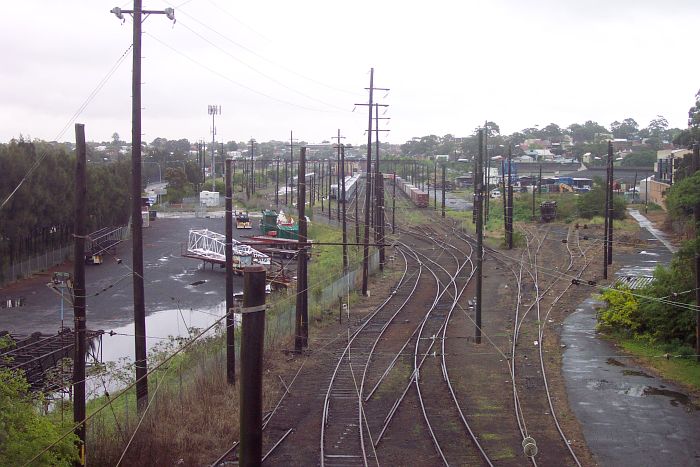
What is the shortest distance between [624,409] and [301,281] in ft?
25.8

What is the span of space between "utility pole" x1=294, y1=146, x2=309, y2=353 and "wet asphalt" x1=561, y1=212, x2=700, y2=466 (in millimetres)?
6676

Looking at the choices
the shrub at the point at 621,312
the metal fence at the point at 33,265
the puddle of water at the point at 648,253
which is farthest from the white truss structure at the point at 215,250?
the puddle of water at the point at 648,253

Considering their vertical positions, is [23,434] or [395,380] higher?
[23,434]

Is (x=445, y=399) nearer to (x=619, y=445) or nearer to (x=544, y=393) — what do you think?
(x=544, y=393)

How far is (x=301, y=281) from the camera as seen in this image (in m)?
18.3

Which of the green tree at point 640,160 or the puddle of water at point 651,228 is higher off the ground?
the green tree at point 640,160

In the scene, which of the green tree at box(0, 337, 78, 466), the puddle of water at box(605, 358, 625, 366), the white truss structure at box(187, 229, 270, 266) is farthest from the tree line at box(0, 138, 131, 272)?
the green tree at box(0, 337, 78, 466)

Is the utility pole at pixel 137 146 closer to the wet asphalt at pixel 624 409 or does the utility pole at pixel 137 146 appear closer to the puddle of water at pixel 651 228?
the wet asphalt at pixel 624 409

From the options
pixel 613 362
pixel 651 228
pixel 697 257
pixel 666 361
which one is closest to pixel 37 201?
pixel 613 362

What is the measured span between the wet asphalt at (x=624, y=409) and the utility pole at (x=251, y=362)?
25.1ft

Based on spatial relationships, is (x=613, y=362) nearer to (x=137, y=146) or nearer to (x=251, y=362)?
(x=137, y=146)

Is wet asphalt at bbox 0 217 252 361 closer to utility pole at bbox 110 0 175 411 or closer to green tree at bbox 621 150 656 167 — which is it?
utility pole at bbox 110 0 175 411

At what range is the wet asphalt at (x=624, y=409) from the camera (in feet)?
40.6

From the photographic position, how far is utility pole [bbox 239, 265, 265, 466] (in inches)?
242
